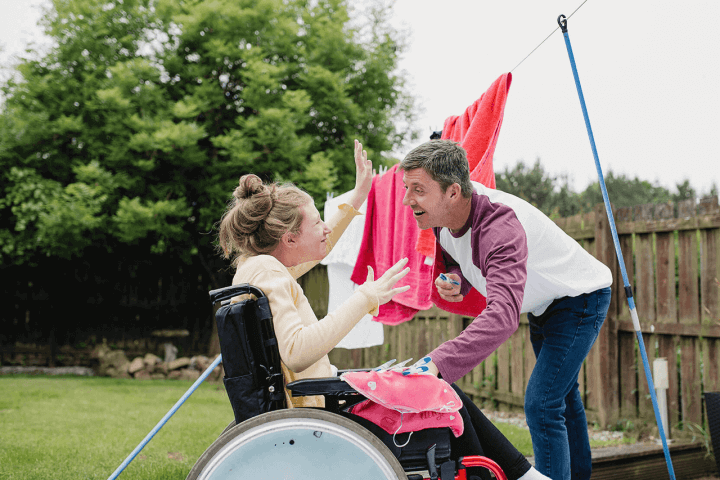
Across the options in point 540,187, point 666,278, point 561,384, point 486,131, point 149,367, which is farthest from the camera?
point 540,187

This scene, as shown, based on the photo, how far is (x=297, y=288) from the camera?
158cm

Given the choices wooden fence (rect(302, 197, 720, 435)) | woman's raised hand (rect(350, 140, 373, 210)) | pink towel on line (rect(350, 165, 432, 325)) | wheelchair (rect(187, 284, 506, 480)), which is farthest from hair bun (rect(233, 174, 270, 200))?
wooden fence (rect(302, 197, 720, 435))

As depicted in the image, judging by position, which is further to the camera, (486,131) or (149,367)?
(149,367)

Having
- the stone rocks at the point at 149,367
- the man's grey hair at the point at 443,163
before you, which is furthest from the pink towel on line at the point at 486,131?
the stone rocks at the point at 149,367

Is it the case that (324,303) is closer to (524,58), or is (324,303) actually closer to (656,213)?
(656,213)

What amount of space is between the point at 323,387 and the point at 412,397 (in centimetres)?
21

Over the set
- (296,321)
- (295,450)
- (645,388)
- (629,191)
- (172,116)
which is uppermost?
(629,191)

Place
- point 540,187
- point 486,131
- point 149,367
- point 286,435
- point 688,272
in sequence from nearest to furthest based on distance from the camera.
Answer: point 286,435 < point 486,131 < point 688,272 < point 149,367 < point 540,187

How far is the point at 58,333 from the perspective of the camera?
805cm

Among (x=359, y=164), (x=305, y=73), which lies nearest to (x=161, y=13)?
(x=305, y=73)

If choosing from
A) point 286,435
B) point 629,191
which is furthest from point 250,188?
point 629,191

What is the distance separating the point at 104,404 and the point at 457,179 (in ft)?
15.4

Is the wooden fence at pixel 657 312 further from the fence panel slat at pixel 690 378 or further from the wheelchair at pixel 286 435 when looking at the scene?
the wheelchair at pixel 286 435

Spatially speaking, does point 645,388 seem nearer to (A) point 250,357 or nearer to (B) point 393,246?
(B) point 393,246
